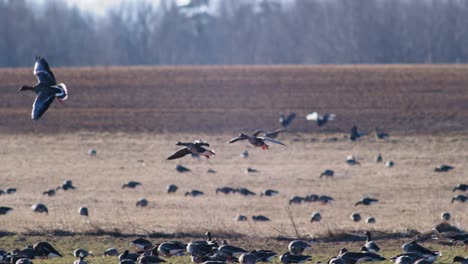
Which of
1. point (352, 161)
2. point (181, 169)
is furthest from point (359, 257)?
point (352, 161)

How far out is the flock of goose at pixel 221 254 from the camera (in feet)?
43.1

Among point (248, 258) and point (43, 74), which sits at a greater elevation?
point (43, 74)

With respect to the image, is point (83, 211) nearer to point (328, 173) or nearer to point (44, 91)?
point (44, 91)

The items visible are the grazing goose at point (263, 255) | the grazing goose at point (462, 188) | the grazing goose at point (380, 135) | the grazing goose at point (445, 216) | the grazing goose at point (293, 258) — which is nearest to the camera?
the grazing goose at point (293, 258)

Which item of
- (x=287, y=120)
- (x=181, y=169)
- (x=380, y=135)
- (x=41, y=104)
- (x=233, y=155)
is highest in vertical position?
(x=41, y=104)

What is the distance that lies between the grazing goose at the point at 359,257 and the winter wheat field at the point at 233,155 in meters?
1.13

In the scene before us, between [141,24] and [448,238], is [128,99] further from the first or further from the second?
[141,24]

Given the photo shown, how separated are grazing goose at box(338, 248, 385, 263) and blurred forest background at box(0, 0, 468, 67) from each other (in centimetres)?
8665

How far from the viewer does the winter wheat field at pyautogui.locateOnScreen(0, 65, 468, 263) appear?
1783 centimetres

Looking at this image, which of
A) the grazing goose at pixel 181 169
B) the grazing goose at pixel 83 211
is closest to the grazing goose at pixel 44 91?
the grazing goose at pixel 83 211

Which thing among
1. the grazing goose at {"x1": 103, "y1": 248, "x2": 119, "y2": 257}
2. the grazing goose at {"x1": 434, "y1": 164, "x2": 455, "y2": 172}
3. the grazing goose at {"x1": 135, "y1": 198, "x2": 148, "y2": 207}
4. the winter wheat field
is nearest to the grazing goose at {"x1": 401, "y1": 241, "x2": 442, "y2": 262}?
the winter wheat field

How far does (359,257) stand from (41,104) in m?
5.54

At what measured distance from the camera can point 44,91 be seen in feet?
49.3

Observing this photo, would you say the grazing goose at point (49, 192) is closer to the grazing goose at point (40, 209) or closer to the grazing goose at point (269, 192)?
the grazing goose at point (40, 209)
